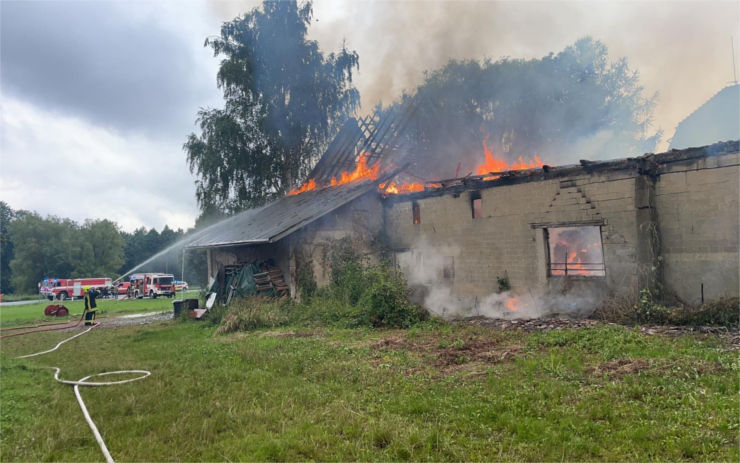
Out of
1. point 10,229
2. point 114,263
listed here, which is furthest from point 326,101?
point 10,229

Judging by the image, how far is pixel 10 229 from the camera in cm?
4966

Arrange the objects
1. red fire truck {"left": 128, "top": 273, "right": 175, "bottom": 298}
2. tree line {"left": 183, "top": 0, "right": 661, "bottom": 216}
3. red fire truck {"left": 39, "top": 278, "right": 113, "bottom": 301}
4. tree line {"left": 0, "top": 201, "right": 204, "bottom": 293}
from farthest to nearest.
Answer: tree line {"left": 0, "top": 201, "right": 204, "bottom": 293}
red fire truck {"left": 39, "top": 278, "right": 113, "bottom": 301}
red fire truck {"left": 128, "top": 273, "right": 175, "bottom": 298}
tree line {"left": 183, "top": 0, "right": 661, "bottom": 216}

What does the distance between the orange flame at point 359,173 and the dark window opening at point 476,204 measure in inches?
257

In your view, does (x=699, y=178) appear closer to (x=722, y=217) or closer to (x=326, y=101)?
(x=722, y=217)

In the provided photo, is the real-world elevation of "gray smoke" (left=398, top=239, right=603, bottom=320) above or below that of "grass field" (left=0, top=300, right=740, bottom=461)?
above

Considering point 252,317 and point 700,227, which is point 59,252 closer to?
point 252,317

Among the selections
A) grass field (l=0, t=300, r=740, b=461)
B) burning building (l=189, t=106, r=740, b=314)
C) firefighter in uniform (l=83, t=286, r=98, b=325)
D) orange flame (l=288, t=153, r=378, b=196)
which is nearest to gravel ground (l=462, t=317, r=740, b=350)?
grass field (l=0, t=300, r=740, b=461)

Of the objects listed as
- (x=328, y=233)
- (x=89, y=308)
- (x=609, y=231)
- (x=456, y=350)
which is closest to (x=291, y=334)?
(x=456, y=350)

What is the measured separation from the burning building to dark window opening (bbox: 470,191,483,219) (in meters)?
0.03

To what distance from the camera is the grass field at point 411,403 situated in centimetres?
384

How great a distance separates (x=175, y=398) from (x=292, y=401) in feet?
5.84

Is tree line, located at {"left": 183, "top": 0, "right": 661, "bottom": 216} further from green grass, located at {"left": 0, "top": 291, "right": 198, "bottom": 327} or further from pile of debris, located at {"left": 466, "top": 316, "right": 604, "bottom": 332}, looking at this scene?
pile of debris, located at {"left": 466, "top": 316, "right": 604, "bottom": 332}

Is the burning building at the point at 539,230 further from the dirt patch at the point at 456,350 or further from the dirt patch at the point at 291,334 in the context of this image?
the dirt patch at the point at 456,350

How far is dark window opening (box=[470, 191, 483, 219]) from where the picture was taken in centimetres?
1272
